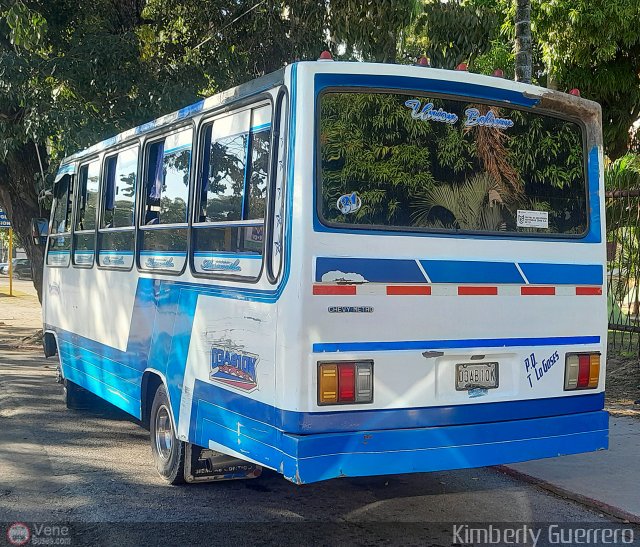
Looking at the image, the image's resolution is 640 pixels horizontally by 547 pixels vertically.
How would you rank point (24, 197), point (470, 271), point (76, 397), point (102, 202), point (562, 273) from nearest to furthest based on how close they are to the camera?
point (470, 271), point (562, 273), point (102, 202), point (76, 397), point (24, 197)

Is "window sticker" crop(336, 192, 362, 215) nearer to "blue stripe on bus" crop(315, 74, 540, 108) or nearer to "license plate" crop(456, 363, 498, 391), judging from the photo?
"blue stripe on bus" crop(315, 74, 540, 108)

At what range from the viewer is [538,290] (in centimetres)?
529

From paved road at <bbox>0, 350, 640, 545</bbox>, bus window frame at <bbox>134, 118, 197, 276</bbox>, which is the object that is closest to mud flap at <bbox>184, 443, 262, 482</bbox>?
paved road at <bbox>0, 350, 640, 545</bbox>

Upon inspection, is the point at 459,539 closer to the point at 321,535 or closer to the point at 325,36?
the point at 321,535

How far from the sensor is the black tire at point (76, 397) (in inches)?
360

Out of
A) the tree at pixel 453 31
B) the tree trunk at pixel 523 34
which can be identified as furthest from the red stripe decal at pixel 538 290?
the tree at pixel 453 31

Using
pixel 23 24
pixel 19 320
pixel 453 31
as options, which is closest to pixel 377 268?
pixel 23 24

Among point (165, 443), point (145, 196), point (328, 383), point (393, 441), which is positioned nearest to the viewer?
point (328, 383)

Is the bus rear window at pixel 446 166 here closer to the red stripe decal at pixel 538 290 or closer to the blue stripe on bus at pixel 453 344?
the red stripe decal at pixel 538 290

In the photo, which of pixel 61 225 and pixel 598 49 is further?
pixel 598 49

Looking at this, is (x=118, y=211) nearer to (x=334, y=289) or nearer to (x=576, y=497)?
(x=334, y=289)


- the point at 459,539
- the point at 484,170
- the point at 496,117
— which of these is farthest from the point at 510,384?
the point at 496,117

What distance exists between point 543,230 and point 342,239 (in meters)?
1.59

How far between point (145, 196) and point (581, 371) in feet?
11.8
